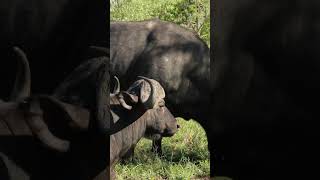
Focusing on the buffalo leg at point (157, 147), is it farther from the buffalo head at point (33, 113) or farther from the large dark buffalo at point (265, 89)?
the large dark buffalo at point (265, 89)

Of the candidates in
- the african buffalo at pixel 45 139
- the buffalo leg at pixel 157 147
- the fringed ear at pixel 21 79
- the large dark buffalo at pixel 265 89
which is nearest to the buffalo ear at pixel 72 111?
the african buffalo at pixel 45 139

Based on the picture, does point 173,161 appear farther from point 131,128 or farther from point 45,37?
point 45,37

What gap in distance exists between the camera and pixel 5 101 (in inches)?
119

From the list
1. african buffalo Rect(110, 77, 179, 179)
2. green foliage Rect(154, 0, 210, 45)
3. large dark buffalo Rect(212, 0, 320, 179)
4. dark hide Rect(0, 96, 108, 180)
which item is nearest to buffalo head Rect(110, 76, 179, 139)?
african buffalo Rect(110, 77, 179, 179)

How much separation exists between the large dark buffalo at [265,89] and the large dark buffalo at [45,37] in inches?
32.2

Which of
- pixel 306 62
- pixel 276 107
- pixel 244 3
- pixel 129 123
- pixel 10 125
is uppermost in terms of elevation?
pixel 244 3

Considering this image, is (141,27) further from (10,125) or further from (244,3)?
(244,3)

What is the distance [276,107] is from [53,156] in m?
1.30

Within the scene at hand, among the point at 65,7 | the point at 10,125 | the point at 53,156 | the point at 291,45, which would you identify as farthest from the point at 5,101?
the point at 291,45

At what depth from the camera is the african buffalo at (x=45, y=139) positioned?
9.76ft

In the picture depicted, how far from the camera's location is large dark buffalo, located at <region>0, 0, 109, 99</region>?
2.96 metres

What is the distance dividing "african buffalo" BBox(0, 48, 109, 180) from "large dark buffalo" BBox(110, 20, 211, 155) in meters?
3.21

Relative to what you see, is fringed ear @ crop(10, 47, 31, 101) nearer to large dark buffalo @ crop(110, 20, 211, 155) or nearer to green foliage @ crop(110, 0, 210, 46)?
large dark buffalo @ crop(110, 20, 211, 155)

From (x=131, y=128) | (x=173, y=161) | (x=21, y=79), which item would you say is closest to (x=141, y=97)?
(x=131, y=128)
